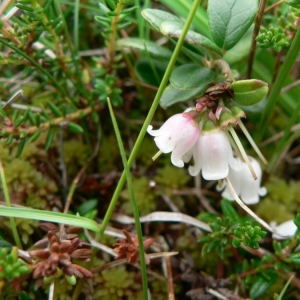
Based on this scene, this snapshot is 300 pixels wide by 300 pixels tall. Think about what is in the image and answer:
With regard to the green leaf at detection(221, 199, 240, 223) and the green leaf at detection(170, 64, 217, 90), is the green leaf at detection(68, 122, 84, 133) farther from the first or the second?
the green leaf at detection(221, 199, 240, 223)

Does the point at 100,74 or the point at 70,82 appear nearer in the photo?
the point at 100,74

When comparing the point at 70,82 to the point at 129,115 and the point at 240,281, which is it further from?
the point at 240,281

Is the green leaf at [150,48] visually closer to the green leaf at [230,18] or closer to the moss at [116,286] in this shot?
the green leaf at [230,18]

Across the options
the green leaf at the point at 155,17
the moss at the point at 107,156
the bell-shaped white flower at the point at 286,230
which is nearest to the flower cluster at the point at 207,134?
the green leaf at the point at 155,17

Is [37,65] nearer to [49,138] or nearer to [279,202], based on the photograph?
[49,138]

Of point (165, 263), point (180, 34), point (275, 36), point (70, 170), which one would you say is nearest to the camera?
point (180, 34)

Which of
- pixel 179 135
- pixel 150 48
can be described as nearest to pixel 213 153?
pixel 179 135

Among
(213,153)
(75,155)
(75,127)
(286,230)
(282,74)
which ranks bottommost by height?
(75,155)

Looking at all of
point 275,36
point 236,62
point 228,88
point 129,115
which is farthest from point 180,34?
point 129,115
